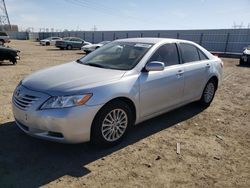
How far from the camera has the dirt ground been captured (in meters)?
3.28

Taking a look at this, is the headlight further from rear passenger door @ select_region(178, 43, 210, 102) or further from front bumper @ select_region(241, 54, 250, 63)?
front bumper @ select_region(241, 54, 250, 63)

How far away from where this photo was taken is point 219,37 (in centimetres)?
2781

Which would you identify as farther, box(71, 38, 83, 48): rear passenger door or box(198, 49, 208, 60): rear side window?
box(71, 38, 83, 48): rear passenger door

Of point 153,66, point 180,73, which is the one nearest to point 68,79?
point 153,66

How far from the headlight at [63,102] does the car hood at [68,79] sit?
8cm

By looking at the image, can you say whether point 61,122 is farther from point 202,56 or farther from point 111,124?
point 202,56

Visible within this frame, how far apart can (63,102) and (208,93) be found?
390cm

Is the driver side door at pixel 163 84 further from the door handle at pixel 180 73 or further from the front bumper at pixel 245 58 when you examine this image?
the front bumper at pixel 245 58

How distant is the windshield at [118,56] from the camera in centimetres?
451

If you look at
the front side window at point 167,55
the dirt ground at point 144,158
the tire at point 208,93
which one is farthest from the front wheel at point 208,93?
the front side window at point 167,55

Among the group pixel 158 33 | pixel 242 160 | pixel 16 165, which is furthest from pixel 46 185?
pixel 158 33

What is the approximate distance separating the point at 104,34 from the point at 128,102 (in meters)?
37.6

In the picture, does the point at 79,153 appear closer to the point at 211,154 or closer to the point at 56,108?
the point at 56,108

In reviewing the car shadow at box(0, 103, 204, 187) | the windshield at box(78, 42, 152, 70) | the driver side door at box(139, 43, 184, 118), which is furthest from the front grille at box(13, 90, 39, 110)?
the driver side door at box(139, 43, 184, 118)
